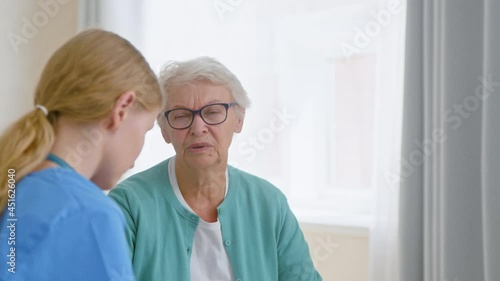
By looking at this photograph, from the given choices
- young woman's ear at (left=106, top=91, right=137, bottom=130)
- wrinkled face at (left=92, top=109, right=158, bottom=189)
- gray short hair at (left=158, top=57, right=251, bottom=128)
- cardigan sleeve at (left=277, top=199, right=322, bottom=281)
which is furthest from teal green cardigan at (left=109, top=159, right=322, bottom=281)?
young woman's ear at (left=106, top=91, right=137, bottom=130)

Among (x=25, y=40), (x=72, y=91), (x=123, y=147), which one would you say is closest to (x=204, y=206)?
(x=123, y=147)

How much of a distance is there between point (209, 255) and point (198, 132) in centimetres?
35

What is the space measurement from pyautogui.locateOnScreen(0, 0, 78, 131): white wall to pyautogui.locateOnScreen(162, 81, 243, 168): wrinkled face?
165cm

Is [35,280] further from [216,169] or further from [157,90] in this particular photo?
[216,169]

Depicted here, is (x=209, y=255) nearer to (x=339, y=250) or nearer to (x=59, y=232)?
(x=59, y=232)

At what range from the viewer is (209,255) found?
1.54m

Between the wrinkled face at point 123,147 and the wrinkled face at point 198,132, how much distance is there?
0.50 metres

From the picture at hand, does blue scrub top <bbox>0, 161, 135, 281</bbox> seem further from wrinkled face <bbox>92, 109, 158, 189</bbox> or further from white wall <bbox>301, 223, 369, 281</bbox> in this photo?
white wall <bbox>301, 223, 369, 281</bbox>

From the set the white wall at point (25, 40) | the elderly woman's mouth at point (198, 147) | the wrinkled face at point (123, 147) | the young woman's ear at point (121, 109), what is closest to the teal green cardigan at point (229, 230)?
the elderly woman's mouth at point (198, 147)

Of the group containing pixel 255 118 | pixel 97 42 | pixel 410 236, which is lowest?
pixel 410 236

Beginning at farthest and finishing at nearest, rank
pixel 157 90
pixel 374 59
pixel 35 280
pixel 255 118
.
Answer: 1. pixel 255 118
2. pixel 374 59
3. pixel 157 90
4. pixel 35 280
